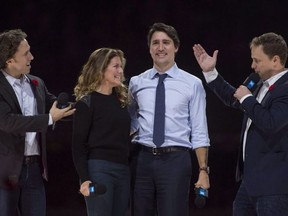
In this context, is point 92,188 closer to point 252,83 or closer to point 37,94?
point 37,94

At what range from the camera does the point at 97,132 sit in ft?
8.14

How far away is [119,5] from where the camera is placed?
4.46 m

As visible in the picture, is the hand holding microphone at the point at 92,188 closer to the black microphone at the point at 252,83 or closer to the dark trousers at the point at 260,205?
the dark trousers at the point at 260,205

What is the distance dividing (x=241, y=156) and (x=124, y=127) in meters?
0.52

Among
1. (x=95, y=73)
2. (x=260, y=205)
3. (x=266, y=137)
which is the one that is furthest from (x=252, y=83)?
(x=95, y=73)

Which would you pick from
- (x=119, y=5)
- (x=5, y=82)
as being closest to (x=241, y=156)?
(x=5, y=82)

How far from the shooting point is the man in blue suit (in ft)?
7.63

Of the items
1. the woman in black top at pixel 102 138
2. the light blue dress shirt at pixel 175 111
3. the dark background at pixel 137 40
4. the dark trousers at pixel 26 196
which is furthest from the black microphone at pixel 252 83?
the dark background at pixel 137 40

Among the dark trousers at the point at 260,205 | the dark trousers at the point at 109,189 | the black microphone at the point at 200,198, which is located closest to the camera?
the dark trousers at the point at 260,205

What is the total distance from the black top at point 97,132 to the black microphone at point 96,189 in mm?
59

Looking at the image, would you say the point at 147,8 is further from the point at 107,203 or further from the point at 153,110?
the point at 107,203

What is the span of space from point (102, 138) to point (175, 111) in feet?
1.29

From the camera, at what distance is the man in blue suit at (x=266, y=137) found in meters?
2.33

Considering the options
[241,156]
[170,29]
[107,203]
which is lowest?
[107,203]
